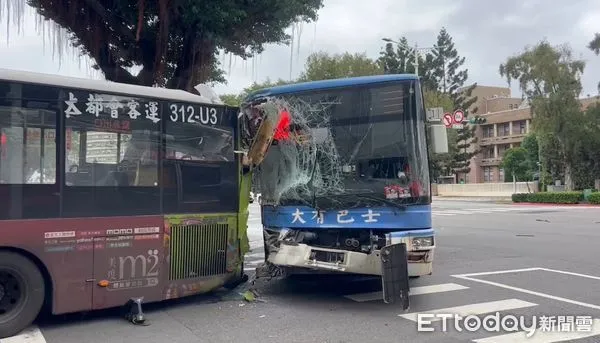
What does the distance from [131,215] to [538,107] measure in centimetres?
4265

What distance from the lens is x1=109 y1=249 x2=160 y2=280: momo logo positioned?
6781mm

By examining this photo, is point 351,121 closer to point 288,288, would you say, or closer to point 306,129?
point 306,129

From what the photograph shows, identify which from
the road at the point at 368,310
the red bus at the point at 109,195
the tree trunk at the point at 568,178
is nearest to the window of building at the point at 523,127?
the tree trunk at the point at 568,178

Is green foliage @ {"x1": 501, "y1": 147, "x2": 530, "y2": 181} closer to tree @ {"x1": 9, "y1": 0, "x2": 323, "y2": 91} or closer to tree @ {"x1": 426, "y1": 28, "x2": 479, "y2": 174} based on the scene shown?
tree @ {"x1": 426, "y1": 28, "x2": 479, "y2": 174}

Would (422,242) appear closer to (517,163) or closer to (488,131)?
(517,163)

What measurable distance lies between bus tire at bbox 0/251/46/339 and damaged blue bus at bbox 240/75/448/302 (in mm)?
2936

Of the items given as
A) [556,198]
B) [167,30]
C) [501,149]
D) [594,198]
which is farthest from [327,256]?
[501,149]

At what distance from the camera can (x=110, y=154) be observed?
6797 millimetres

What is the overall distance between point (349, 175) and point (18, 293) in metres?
4.07

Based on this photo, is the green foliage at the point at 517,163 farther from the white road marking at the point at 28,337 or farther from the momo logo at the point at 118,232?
the white road marking at the point at 28,337

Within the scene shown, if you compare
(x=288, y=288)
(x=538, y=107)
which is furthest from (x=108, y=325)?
(x=538, y=107)

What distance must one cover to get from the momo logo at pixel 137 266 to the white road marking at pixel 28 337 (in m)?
0.98

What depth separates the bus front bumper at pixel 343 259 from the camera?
287 inches

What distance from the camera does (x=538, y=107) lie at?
4419 cm
